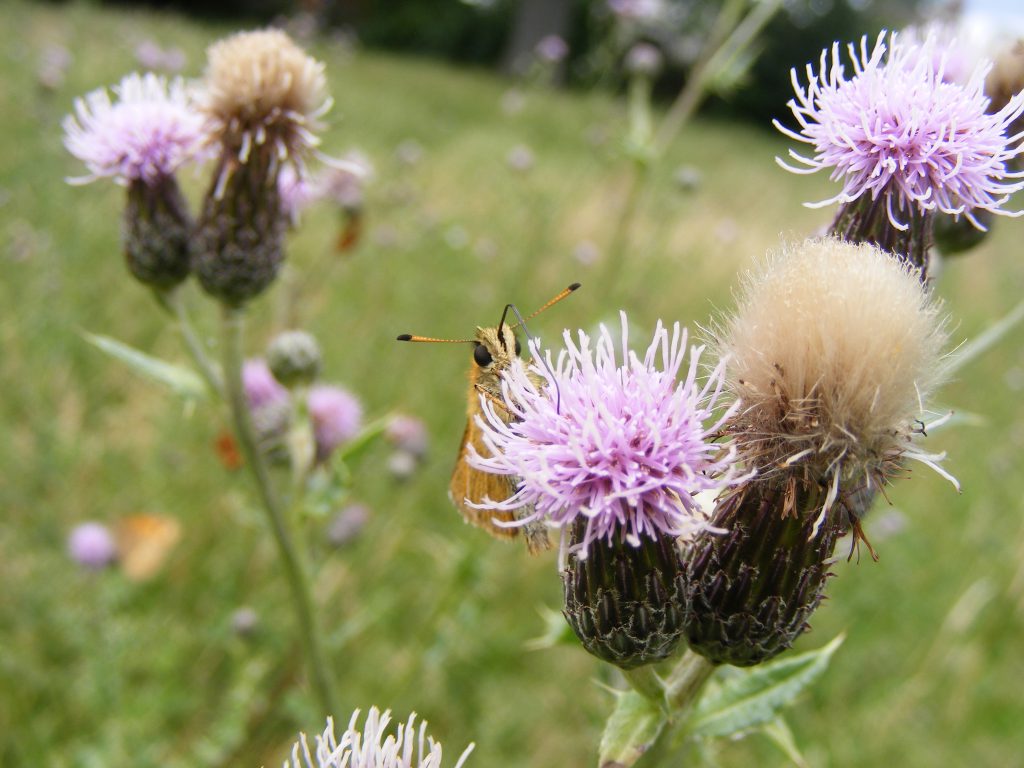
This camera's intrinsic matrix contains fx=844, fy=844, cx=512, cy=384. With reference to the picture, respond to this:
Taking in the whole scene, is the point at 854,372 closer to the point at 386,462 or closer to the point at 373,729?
the point at 373,729

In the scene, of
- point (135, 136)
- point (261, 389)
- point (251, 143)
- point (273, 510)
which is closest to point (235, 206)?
point (251, 143)

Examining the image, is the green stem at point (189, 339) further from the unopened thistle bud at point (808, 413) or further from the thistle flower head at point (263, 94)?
the unopened thistle bud at point (808, 413)

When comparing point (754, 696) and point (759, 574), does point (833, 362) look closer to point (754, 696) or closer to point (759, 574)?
point (759, 574)

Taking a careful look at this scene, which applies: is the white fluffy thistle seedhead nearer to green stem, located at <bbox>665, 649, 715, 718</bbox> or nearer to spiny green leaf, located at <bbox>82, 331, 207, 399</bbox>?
green stem, located at <bbox>665, 649, 715, 718</bbox>

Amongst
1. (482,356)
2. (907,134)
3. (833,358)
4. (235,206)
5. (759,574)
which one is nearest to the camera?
(833,358)

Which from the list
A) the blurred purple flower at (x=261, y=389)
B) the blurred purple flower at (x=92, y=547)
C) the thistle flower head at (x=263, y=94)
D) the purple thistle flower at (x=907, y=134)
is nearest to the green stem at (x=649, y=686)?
the purple thistle flower at (x=907, y=134)

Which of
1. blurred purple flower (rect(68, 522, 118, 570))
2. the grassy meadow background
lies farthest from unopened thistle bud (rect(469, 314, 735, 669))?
blurred purple flower (rect(68, 522, 118, 570))
